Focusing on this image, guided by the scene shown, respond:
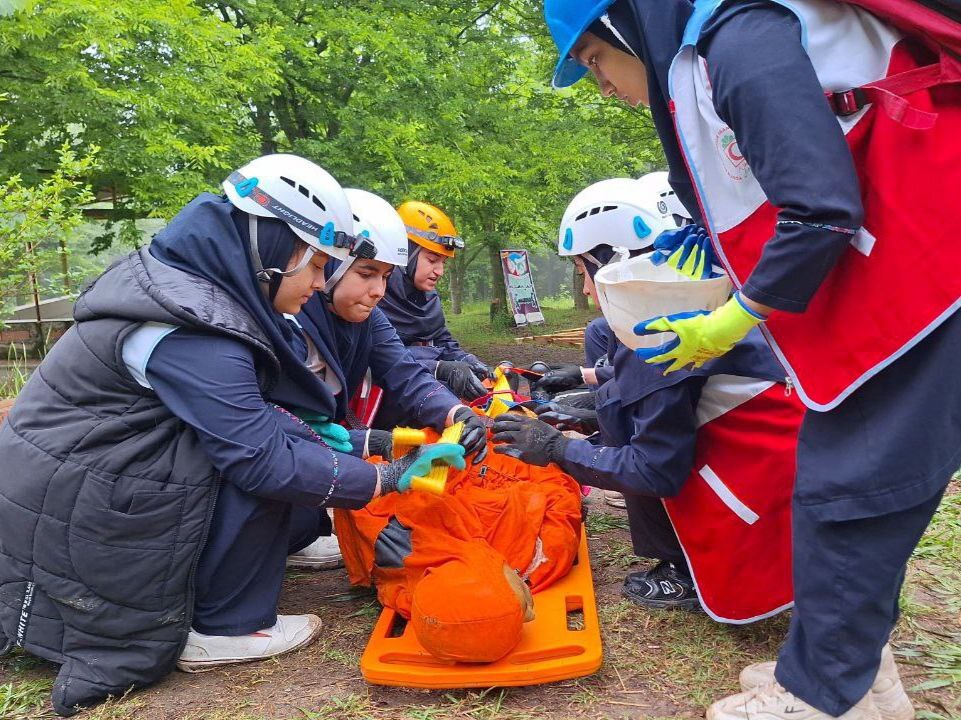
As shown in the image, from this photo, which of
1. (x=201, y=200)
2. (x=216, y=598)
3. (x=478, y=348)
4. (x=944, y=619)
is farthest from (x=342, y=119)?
(x=944, y=619)

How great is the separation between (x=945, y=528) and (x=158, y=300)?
3.61 meters

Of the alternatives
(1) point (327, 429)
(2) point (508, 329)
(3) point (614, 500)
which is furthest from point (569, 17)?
(2) point (508, 329)

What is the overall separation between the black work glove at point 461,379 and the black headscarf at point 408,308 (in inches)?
16.2

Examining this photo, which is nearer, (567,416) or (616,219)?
(616,219)

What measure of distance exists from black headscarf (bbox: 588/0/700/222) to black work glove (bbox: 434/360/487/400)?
2811 mm

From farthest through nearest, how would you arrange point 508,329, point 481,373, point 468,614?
point 508,329 < point 481,373 < point 468,614

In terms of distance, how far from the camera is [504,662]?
8.08ft

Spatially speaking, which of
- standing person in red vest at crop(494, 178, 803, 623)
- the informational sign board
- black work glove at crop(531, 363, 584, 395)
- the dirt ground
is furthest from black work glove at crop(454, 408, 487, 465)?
the informational sign board

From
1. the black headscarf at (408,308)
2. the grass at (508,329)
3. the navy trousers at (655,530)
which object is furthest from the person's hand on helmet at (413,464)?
the grass at (508,329)

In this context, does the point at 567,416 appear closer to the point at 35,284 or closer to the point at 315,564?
the point at 315,564

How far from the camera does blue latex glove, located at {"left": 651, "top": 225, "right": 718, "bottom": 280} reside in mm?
2350

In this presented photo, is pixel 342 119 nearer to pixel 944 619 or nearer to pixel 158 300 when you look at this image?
pixel 158 300

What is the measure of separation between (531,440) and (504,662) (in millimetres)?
772

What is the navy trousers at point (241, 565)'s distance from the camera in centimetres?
260
